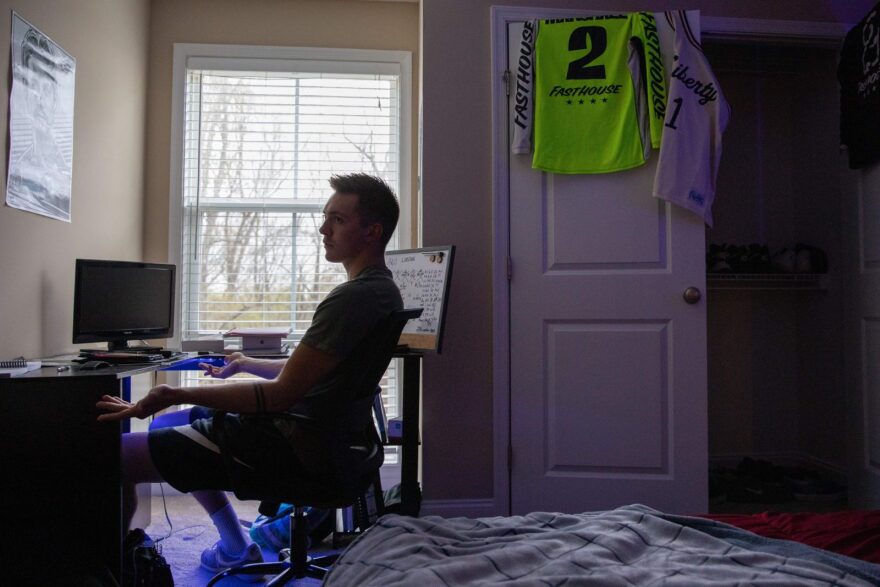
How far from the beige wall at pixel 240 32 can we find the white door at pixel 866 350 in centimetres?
226

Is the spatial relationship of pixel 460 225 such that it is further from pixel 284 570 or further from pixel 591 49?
pixel 284 570

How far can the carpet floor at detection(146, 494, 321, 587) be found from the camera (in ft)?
7.27

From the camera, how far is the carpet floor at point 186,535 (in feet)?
7.27

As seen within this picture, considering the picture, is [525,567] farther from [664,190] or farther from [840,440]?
[840,440]

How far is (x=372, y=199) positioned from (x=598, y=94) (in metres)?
1.38

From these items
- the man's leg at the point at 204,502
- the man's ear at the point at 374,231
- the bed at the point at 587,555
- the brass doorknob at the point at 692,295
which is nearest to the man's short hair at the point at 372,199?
the man's ear at the point at 374,231

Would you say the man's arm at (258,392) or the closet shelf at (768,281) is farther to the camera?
the closet shelf at (768,281)

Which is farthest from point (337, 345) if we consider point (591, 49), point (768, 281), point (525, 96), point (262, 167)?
point (768, 281)

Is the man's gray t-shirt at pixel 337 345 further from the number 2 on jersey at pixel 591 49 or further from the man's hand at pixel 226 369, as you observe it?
the number 2 on jersey at pixel 591 49

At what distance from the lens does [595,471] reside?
2.62 m

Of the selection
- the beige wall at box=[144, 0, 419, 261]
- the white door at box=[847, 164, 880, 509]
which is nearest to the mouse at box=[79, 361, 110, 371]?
the beige wall at box=[144, 0, 419, 261]

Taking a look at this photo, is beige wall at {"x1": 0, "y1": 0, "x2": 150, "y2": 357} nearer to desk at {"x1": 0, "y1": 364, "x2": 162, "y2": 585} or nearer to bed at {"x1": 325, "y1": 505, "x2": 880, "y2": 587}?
desk at {"x1": 0, "y1": 364, "x2": 162, "y2": 585}

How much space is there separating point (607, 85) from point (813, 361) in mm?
2073

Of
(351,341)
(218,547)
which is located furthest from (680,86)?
(218,547)
